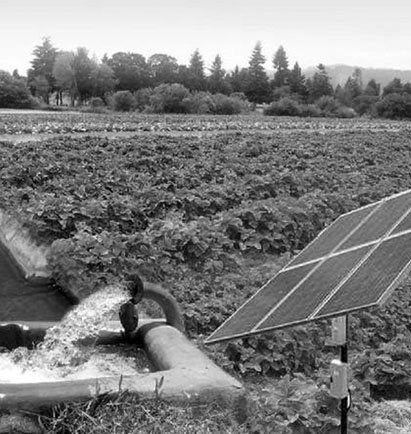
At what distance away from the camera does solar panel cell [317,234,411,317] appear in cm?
370

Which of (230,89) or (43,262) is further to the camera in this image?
(230,89)

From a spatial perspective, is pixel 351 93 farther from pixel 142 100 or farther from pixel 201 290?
pixel 201 290

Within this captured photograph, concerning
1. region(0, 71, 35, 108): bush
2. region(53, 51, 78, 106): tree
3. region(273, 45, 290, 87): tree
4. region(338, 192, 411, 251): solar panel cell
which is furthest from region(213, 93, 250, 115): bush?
region(338, 192, 411, 251): solar panel cell

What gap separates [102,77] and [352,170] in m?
97.4

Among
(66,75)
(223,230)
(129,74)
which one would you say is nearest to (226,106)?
(66,75)

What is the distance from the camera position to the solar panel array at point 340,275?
3859 millimetres

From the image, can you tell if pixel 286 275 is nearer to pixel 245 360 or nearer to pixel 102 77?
pixel 245 360

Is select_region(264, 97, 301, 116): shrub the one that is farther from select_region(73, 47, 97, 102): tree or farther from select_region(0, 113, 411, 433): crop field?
select_region(0, 113, 411, 433): crop field

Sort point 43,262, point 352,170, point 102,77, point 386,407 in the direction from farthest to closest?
point 102,77, point 352,170, point 43,262, point 386,407

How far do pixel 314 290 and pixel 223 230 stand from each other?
966 centimetres

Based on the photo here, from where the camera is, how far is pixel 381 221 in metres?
5.18

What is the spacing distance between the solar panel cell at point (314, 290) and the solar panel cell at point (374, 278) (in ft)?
0.51

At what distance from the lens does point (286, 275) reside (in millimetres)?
5504

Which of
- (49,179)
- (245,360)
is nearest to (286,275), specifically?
(245,360)
